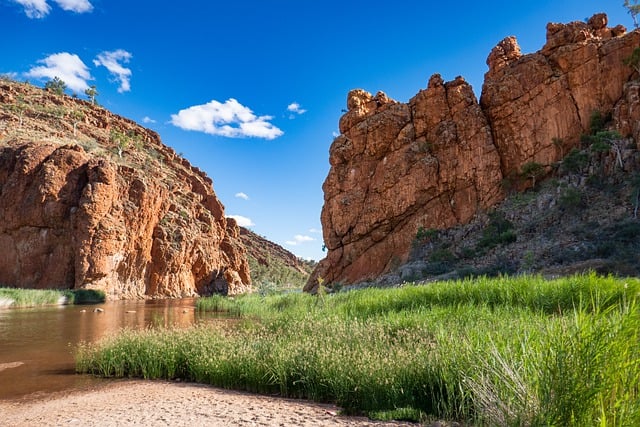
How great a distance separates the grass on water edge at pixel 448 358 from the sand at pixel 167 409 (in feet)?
1.71

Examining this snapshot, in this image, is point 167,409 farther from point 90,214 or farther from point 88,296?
point 90,214

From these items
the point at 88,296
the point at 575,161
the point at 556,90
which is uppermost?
the point at 556,90

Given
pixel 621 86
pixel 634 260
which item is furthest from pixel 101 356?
pixel 621 86

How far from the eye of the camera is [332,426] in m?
5.18

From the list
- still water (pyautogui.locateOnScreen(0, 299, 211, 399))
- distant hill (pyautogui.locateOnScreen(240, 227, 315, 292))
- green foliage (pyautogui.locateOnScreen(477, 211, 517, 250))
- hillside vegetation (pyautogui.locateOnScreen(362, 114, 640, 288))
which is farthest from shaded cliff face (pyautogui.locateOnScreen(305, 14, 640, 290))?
distant hill (pyautogui.locateOnScreen(240, 227, 315, 292))

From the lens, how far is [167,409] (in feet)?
21.4

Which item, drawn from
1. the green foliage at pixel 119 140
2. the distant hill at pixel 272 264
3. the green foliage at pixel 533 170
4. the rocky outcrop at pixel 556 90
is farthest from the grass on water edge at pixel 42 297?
the distant hill at pixel 272 264

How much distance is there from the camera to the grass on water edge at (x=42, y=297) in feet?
106

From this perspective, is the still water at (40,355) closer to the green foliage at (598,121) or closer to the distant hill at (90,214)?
the distant hill at (90,214)

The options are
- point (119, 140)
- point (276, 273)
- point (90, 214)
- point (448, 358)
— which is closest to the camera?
point (448, 358)

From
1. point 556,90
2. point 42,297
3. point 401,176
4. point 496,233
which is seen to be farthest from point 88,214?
point 556,90

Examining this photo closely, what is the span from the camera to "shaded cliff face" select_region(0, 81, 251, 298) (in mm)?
52406

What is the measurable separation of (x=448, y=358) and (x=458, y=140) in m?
47.8

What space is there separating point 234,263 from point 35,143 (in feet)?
151
